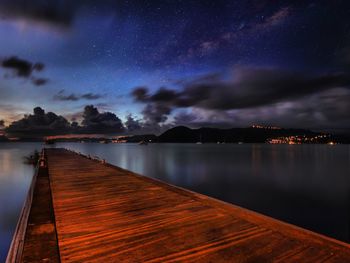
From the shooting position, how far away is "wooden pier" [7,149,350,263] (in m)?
3.91

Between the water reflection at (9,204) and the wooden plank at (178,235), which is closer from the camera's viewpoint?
the wooden plank at (178,235)

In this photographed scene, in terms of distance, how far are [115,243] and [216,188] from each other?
786 inches

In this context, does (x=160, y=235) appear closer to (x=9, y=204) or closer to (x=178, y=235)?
(x=178, y=235)

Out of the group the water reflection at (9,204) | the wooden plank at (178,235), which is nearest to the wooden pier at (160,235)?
the wooden plank at (178,235)

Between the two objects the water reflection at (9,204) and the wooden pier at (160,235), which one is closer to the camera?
the wooden pier at (160,235)

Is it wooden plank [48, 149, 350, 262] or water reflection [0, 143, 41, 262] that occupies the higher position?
wooden plank [48, 149, 350, 262]

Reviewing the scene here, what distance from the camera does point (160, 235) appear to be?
473cm

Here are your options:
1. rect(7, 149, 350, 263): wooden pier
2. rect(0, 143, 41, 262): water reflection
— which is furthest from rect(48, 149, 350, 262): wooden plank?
rect(0, 143, 41, 262): water reflection

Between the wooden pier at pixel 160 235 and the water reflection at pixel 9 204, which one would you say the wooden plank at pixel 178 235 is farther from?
the water reflection at pixel 9 204

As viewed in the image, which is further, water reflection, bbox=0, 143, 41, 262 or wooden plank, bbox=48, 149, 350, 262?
water reflection, bbox=0, 143, 41, 262

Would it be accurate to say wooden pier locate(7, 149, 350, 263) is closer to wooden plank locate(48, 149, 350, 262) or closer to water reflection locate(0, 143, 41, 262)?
wooden plank locate(48, 149, 350, 262)

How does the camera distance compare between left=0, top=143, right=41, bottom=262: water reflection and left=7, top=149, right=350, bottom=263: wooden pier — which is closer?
left=7, top=149, right=350, bottom=263: wooden pier

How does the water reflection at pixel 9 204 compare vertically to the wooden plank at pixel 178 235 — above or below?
below

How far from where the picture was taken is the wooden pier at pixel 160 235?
391cm
